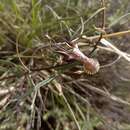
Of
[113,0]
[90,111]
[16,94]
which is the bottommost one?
[90,111]

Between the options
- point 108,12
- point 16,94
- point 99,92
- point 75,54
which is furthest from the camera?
point 108,12

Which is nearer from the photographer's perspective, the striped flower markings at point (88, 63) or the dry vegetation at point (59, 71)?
the striped flower markings at point (88, 63)

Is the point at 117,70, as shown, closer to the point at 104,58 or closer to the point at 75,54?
the point at 104,58

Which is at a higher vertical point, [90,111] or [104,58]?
[104,58]

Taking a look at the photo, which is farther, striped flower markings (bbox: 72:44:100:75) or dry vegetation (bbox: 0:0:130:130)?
dry vegetation (bbox: 0:0:130:130)

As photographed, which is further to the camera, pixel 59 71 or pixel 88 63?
pixel 59 71

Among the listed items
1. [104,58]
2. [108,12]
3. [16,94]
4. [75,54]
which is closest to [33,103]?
[16,94]

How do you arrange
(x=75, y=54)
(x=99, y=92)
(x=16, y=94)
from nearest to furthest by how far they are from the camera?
1. (x=75, y=54)
2. (x=16, y=94)
3. (x=99, y=92)

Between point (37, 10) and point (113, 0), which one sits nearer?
point (37, 10)
